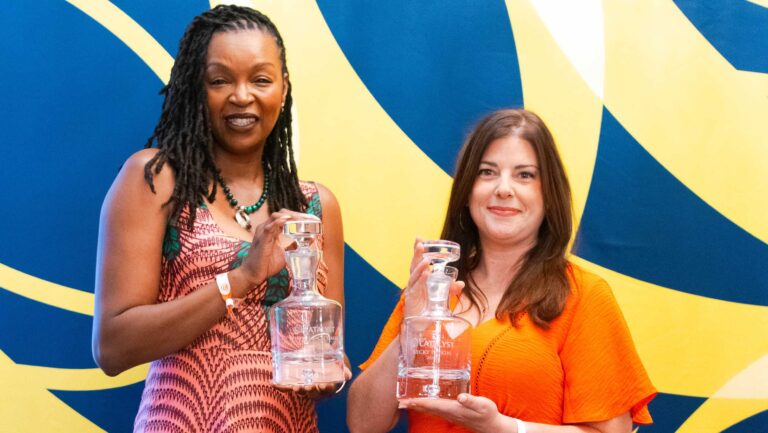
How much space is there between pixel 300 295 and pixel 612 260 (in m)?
1.47

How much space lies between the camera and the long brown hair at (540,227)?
2.33m

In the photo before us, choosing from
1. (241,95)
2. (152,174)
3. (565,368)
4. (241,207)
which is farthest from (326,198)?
(565,368)

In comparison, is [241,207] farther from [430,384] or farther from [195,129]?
[430,384]

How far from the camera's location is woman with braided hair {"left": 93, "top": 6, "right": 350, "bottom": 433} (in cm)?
228

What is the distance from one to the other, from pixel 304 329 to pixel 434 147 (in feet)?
4.28

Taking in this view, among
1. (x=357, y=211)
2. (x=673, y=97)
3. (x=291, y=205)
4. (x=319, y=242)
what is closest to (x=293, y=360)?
(x=319, y=242)

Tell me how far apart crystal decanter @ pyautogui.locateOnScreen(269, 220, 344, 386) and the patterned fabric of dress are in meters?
0.16

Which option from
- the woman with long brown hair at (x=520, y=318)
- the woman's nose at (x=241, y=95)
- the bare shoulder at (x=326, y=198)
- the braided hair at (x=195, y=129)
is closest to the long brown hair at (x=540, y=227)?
the woman with long brown hair at (x=520, y=318)

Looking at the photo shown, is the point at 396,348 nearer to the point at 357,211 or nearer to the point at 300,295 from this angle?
the point at 300,295

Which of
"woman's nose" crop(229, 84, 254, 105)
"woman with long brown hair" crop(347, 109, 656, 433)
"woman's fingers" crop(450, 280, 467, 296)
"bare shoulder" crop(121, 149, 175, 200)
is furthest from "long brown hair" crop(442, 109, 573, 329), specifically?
"bare shoulder" crop(121, 149, 175, 200)

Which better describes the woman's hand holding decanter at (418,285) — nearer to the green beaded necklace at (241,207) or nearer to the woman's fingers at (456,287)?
the woman's fingers at (456,287)

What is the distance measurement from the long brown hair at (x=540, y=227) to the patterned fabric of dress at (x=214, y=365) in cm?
53

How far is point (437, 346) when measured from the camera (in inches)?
85.7

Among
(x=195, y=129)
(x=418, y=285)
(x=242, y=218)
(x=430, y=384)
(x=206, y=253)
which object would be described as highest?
(x=195, y=129)
